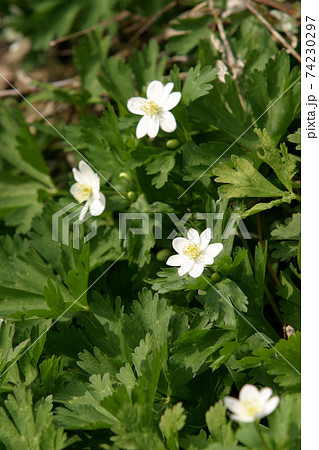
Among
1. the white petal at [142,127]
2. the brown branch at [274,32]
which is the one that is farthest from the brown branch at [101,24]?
the white petal at [142,127]

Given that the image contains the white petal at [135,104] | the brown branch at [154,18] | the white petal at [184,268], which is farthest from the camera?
the brown branch at [154,18]

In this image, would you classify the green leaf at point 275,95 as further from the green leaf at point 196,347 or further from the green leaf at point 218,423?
the green leaf at point 218,423

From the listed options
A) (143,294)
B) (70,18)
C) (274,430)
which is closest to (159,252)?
(143,294)

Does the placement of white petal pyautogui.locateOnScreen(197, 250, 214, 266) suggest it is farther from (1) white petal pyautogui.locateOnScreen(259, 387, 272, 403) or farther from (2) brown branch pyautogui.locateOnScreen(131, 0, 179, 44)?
(2) brown branch pyautogui.locateOnScreen(131, 0, 179, 44)

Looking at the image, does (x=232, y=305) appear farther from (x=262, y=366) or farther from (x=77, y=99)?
(x=77, y=99)

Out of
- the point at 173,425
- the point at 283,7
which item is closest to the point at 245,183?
the point at 173,425

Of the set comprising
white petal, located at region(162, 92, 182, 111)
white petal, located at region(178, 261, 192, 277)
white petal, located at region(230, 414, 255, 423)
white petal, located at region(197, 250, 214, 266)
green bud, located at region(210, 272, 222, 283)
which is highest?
white petal, located at region(162, 92, 182, 111)

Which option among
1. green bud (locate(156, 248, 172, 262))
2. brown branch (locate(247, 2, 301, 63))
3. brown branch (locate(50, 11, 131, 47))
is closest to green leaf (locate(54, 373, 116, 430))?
green bud (locate(156, 248, 172, 262))
